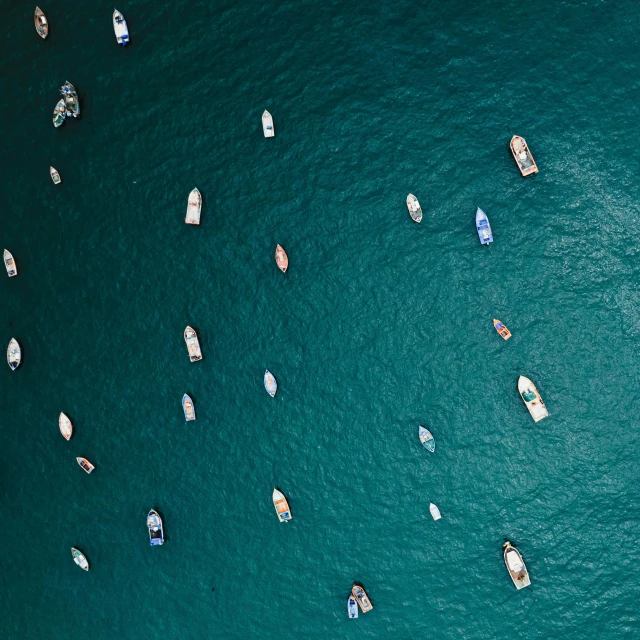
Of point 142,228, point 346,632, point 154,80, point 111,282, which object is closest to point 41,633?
point 346,632

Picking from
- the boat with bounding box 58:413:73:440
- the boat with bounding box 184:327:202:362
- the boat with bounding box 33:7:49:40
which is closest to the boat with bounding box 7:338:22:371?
the boat with bounding box 58:413:73:440

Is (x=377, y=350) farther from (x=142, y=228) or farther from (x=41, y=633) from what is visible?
(x=41, y=633)

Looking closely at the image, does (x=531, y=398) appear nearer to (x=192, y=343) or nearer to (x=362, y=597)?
(x=362, y=597)

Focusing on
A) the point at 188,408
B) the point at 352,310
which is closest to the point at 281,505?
the point at 188,408

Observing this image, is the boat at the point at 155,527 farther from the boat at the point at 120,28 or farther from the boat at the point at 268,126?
the boat at the point at 120,28

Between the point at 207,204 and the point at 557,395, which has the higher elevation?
the point at 207,204

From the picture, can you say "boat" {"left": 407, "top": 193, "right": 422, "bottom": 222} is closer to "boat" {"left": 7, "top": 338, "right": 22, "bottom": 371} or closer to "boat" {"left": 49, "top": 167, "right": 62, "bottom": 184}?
"boat" {"left": 49, "top": 167, "right": 62, "bottom": 184}
